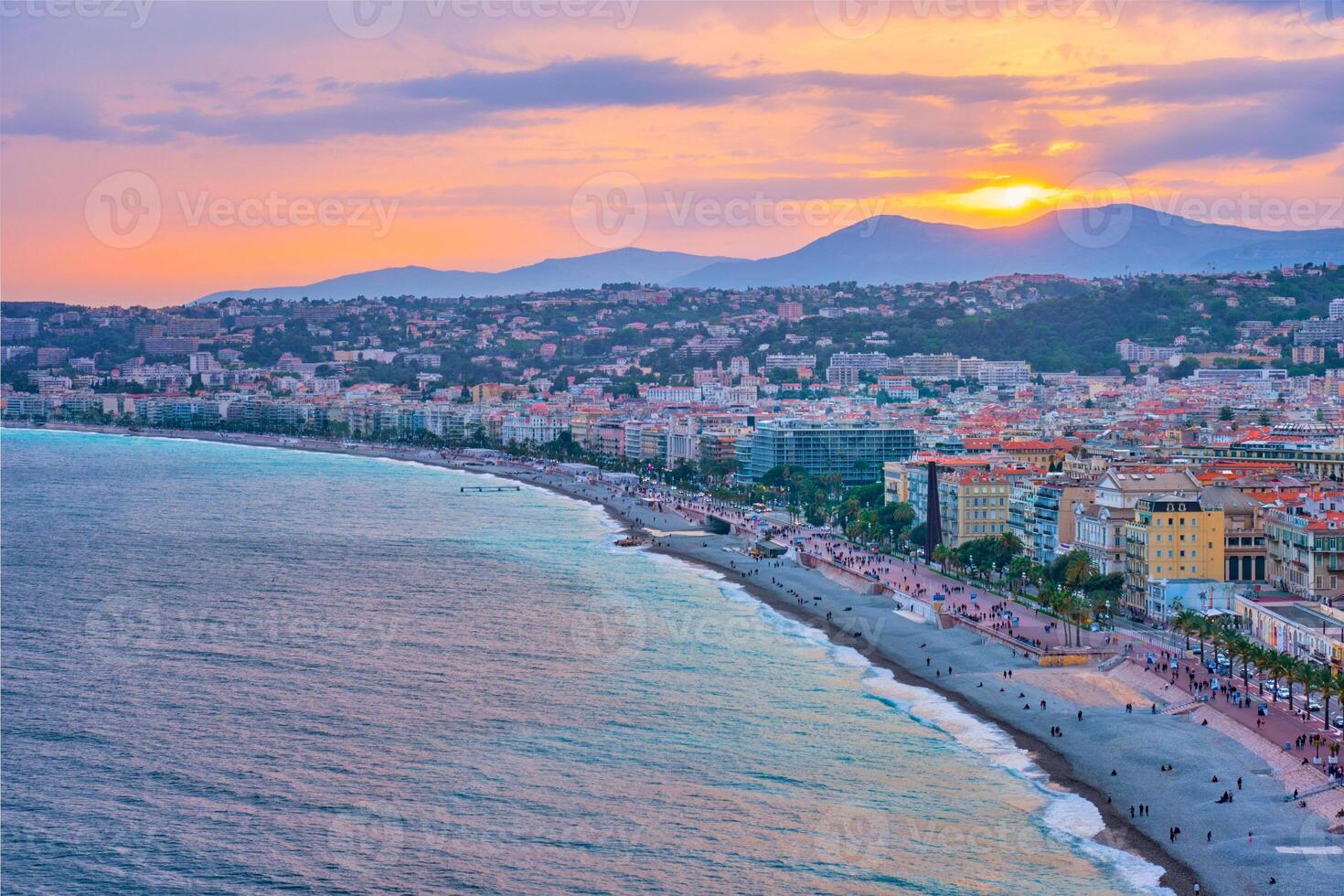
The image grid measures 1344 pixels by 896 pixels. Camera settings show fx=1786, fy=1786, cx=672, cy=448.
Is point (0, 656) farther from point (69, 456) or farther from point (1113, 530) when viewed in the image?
point (69, 456)

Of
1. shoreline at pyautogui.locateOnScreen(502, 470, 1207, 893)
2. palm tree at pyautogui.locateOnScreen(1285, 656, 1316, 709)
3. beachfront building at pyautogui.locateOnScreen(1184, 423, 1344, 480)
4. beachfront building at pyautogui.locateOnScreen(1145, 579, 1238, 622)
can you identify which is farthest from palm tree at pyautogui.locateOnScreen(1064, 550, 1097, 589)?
beachfront building at pyautogui.locateOnScreen(1184, 423, 1344, 480)

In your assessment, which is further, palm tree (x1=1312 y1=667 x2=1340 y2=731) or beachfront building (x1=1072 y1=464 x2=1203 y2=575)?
beachfront building (x1=1072 y1=464 x2=1203 y2=575)

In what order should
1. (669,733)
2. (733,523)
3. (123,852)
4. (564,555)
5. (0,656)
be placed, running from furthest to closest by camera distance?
(733,523)
(564,555)
(0,656)
(669,733)
(123,852)

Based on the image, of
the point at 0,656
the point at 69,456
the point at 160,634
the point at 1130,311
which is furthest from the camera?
the point at 1130,311

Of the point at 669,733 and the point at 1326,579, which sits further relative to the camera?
the point at 1326,579

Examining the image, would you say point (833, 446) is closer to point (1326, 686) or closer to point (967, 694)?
point (967, 694)

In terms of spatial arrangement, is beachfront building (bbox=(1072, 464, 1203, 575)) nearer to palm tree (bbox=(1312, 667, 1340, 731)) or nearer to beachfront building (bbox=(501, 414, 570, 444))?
palm tree (bbox=(1312, 667, 1340, 731))

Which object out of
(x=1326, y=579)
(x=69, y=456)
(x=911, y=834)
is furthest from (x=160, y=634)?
(x=69, y=456)

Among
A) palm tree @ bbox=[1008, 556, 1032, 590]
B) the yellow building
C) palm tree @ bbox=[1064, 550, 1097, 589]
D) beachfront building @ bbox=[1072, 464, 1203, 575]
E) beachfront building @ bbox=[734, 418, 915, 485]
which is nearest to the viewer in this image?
the yellow building
